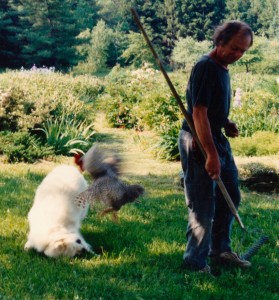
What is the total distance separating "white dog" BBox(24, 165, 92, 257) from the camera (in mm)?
3992

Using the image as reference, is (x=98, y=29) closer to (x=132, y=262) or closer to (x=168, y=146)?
(x=168, y=146)

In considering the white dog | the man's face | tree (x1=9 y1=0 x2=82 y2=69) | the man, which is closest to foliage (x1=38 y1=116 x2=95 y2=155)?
the white dog

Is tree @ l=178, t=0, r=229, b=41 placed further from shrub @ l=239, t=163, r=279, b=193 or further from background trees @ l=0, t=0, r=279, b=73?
shrub @ l=239, t=163, r=279, b=193

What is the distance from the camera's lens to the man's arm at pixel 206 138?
3.38 m

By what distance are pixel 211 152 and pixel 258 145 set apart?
6883 millimetres

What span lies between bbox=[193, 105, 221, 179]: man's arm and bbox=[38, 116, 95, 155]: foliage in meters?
6.24

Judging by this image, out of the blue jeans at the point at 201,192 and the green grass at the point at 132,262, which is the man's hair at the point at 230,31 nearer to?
the blue jeans at the point at 201,192

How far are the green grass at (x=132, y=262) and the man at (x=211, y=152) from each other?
0.19 meters

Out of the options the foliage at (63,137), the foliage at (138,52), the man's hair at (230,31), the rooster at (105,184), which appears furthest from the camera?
the foliage at (138,52)

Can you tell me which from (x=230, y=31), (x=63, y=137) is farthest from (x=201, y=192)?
(x=63, y=137)

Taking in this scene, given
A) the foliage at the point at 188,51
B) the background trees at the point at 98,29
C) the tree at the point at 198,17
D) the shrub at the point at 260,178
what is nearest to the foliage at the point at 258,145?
the shrub at the point at 260,178

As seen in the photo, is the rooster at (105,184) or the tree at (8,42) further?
the tree at (8,42)

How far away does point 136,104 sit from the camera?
13820 mm

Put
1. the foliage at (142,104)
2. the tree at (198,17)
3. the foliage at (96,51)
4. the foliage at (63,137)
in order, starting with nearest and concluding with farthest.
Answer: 1. the foliage at (63,137)
2. the foliage at (142,104)
3. the foliage at (96,51)
4. the tree at (198,17)
